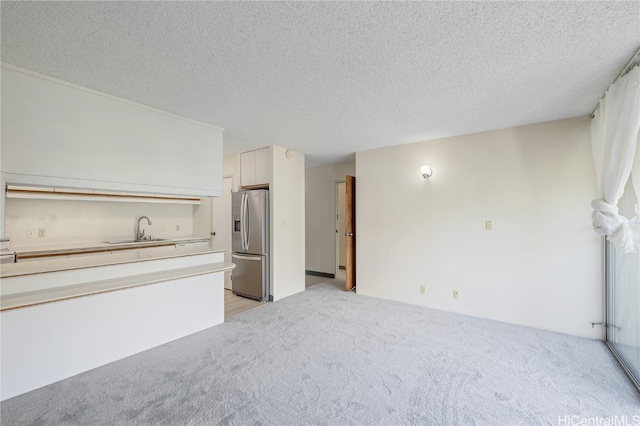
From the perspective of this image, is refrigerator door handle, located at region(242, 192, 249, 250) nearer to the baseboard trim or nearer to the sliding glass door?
the baseboard trim

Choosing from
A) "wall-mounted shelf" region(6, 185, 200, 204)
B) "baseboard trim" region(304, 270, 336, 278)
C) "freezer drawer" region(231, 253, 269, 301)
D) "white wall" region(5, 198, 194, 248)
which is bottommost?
"baseboard trim" region(304, 270, 336, 278)

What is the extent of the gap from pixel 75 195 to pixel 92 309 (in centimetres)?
189

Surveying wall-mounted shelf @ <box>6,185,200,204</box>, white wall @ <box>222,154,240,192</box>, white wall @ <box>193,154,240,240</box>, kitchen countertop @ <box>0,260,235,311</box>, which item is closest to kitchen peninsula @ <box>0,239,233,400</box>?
kitchen countertop @ <box>0,260,235,311</box>

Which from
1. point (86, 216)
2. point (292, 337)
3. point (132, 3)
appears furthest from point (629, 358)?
point (86, 216)

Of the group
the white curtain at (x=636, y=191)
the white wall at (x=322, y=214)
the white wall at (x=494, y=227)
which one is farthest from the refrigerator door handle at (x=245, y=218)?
the white curtain at (x=636, y=191)

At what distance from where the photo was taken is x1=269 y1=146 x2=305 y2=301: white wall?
4.32 metres

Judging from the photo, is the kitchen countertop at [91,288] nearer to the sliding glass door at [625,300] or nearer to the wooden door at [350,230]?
the wooden door at [350,230]

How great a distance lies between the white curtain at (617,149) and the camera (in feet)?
6.38

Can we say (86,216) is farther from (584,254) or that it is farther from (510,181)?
(584,254)

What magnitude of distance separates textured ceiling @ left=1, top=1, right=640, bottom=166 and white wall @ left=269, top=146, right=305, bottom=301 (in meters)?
1.52

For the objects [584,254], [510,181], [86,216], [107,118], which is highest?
[107,118]

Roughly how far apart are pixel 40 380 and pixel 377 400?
8.47 feet

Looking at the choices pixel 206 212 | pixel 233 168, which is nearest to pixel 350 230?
pixel 233 168

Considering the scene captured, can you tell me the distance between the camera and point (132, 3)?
4.69 feet
